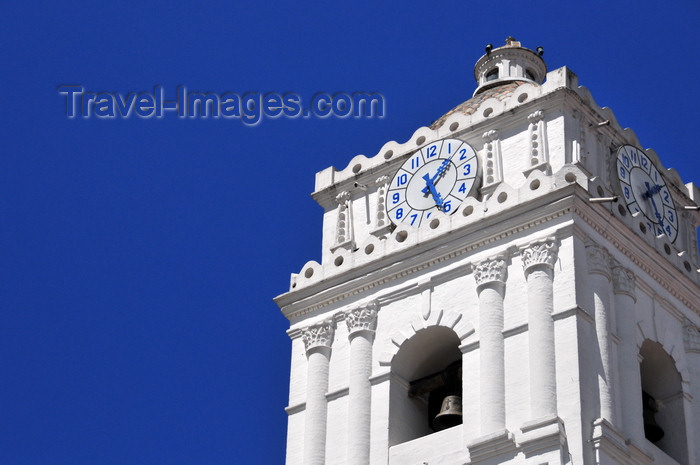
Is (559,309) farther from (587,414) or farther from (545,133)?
(545,133)

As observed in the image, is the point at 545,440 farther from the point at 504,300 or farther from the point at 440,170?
the point at 440,170

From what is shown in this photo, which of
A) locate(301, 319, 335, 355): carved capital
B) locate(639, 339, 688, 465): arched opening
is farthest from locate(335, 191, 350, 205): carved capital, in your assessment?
locate(639, 339, 688, 465): arched opening

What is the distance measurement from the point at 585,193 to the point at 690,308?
4002 millimetres

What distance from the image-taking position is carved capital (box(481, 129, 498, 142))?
142 feet

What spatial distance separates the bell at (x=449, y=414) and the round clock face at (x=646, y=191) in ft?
21.0

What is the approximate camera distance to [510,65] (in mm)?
48000

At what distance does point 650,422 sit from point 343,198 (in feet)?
29.5

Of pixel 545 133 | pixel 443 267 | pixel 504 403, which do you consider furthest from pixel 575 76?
pixel 504 403

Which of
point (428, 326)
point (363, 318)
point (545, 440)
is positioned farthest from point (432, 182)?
point (545, 440)

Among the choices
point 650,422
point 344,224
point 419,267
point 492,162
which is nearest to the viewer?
point 650,422

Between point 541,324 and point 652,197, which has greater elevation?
point 652,197

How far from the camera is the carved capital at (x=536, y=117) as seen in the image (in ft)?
141

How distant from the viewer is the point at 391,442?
128 feet

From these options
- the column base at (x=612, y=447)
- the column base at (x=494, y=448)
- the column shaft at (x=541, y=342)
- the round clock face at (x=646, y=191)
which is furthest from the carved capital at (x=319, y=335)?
the column base at (x=612, y=447)
